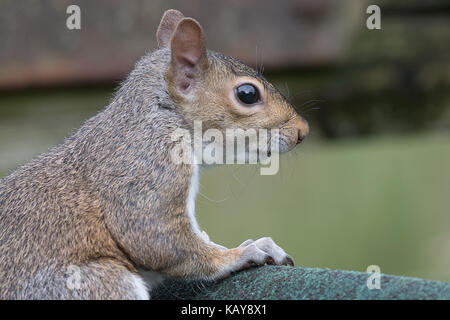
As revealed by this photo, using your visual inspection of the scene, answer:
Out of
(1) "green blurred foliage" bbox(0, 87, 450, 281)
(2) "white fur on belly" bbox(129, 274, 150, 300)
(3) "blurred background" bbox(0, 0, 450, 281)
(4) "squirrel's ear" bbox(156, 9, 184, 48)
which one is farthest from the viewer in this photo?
(1) "green blurred foliage" bbox(0, 87, 450, 281)

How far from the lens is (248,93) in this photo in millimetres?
1314

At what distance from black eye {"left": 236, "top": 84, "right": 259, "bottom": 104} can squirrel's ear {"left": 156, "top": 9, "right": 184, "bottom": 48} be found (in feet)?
0.72

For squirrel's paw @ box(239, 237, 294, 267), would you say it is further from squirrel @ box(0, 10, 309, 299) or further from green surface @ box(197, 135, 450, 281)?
green surface @ box(197, 135, 450, 281)

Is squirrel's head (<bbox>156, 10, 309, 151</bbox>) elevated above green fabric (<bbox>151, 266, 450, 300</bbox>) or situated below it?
above

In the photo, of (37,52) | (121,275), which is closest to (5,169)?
(37,52)

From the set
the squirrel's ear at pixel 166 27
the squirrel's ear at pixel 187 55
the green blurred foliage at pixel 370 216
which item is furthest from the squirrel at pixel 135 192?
the green blurred foliage at pixel 370 216

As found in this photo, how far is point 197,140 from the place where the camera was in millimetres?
1276

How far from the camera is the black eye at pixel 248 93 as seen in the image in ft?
4.30

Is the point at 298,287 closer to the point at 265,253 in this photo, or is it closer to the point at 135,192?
the point at 265,253

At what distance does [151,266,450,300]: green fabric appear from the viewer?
1.04 metres

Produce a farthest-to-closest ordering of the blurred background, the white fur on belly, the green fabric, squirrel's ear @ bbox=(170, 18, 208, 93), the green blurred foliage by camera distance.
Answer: the green blurred foliage, the blurred background, squirrel's ear @ bbox=(170, 18, 208, 93), the white fur on belly, the green fabric

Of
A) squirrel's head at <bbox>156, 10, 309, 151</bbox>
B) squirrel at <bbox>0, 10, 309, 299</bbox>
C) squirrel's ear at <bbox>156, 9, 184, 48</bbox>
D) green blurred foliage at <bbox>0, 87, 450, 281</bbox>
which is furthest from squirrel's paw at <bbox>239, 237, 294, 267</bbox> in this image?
green blurred foliage at <bbox>0, 87, 450, 281</bbox>
